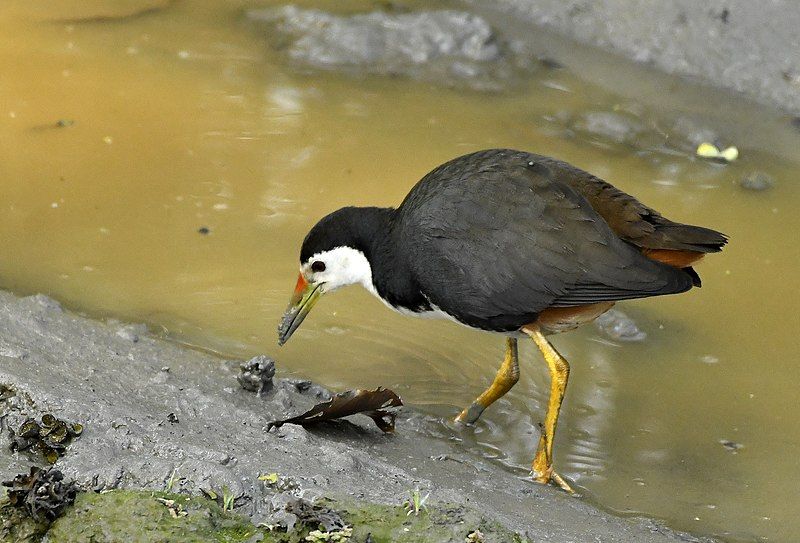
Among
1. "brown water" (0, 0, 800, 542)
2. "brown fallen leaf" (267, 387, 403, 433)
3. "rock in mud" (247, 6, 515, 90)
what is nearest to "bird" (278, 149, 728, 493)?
"brown fallen leaf" (267, 387, 403, 433)

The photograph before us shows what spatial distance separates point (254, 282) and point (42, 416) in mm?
2128

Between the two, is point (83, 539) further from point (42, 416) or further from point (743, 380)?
point (743, 380)

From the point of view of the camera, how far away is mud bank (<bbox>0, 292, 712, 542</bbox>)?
3215 millimetres

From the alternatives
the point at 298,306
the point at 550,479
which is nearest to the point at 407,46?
the point at 298,306

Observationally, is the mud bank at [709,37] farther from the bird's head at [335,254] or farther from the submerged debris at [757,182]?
the bird's head at [335,254]

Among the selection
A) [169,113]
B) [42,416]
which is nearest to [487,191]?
[42,416]

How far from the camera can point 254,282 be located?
5.53 meters

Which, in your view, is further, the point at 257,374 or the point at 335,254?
the point at 335,254

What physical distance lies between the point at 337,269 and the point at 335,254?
9 cm

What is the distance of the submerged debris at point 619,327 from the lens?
17.5ft

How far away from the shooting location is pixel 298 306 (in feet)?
15.9

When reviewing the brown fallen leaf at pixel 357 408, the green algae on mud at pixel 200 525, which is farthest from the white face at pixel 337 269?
the green algae on mud at pixel 200 525

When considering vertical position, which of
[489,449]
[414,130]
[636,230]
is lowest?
[489,449]

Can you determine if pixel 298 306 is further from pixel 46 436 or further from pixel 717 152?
pixel 717 152
